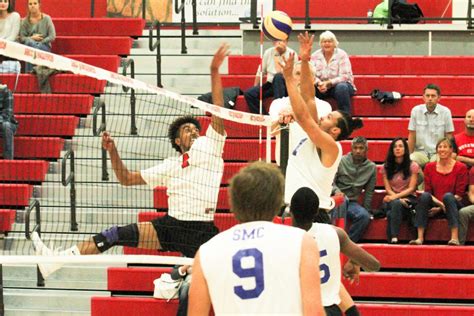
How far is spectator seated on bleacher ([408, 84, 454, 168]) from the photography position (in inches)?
505

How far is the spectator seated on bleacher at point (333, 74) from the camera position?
1341 centimetres

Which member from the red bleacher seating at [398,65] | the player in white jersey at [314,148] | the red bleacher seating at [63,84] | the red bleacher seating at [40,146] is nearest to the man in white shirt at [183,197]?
the player in white jersey at [314,148]

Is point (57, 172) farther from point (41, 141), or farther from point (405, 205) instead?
point (405, 205)

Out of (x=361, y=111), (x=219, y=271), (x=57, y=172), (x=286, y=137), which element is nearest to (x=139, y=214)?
(x=57, y=172)

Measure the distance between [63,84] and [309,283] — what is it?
9646 mm

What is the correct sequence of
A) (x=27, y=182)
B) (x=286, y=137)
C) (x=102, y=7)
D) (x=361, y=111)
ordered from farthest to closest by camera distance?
(x=102, y=7) < (x=361, y=111) < (x=27, y=182) < (x=286, y=137)

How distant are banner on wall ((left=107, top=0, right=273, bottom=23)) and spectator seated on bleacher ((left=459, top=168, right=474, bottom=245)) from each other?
5.83 meters

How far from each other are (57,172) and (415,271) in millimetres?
4082

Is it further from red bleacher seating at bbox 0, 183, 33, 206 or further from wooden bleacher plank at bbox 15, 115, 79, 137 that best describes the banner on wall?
red bleacher seating at bbox 0, 183, 33, 206

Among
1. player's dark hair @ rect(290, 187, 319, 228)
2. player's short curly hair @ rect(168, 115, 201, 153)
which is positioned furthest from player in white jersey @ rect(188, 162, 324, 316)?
player's short curly hair @ rect(168, 115, 201, 153)

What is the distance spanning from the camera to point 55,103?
13984 mm

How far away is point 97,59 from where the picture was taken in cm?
1477

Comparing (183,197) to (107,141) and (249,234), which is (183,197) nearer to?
(107,141)

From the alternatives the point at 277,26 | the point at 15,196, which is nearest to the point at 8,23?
the point at 15,196
